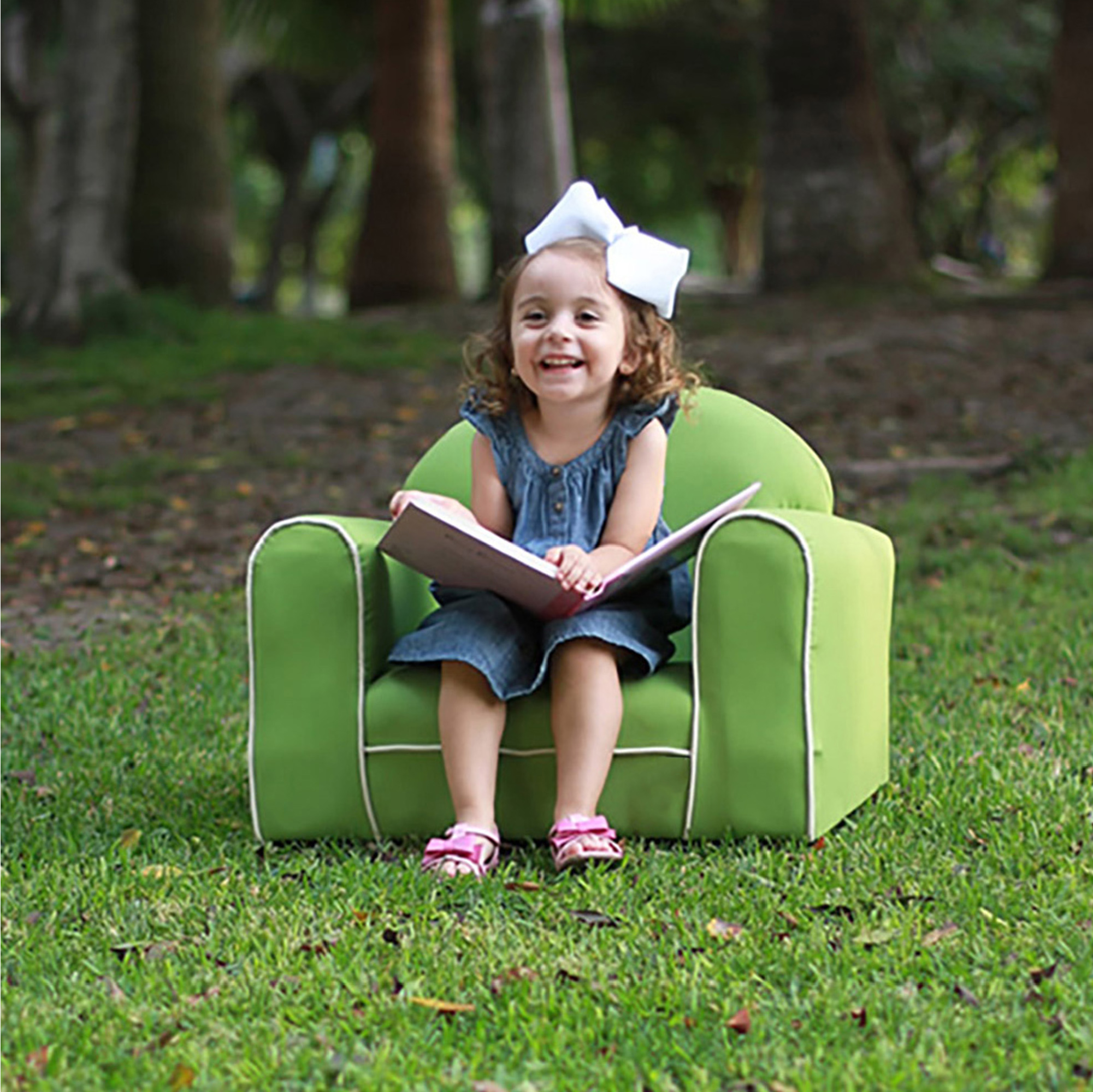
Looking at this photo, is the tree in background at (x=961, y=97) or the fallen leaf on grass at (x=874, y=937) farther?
the tree in background at (x=961, y=97)

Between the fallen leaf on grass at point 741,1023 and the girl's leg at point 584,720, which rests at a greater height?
the girl's leg at point 584,720

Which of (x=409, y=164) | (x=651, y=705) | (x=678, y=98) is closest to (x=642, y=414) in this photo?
(x=651, y=705)

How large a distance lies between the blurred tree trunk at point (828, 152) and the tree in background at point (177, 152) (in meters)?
4.24

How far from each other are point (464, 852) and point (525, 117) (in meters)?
10.4

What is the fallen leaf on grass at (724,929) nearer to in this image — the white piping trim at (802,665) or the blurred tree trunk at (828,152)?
the white piping trim at (802,665)

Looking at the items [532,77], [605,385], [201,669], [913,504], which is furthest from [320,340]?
[605,385]

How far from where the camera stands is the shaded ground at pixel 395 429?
822 cm

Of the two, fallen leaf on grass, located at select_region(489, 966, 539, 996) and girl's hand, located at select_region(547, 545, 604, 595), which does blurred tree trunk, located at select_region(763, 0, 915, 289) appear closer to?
girl's hand, located at select_region(547, 545, 604, 595)

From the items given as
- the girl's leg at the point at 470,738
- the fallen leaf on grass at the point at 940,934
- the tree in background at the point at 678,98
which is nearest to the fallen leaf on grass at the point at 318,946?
the girl's leg at the point at 470,738

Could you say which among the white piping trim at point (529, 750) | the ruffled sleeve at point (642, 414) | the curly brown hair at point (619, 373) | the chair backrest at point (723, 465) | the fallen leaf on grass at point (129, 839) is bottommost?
the fallen leaf on grass at point (129, 839)

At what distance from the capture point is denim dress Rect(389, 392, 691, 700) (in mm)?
4062

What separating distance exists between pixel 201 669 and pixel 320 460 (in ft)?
12.4

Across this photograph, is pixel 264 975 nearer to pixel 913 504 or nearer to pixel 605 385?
pixel 605 385

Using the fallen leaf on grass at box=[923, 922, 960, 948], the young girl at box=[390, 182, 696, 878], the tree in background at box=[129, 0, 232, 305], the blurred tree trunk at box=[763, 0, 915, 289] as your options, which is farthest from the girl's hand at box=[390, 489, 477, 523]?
the tree in background at box=[129, 0, 232, 305]
